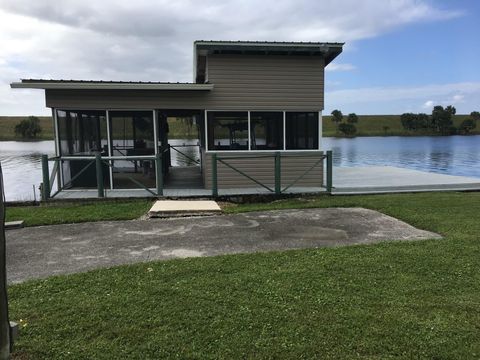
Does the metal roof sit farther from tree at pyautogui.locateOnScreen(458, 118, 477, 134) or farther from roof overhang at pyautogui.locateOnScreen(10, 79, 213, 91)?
tree at pyautogui.locateOnScreen(458, 118, 477, 134)

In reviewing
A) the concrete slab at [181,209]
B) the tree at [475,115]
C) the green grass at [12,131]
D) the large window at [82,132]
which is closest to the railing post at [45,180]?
the large window at [82,132]

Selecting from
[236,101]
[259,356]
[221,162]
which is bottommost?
[259,356]

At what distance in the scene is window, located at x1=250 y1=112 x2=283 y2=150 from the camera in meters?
10.9

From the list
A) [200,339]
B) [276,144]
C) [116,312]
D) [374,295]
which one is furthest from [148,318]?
[276,144]

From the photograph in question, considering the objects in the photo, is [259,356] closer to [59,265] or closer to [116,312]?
[116,312]

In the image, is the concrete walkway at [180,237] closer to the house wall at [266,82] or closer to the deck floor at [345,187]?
the deck floor at [345,187]

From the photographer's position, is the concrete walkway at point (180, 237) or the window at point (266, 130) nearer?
the concrete walkway at point (180, 237)

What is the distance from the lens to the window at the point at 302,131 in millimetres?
11102

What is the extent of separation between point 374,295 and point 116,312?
90.8 inches

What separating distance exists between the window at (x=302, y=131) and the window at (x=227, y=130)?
1.17 metres

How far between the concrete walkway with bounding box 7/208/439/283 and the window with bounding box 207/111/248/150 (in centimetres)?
340

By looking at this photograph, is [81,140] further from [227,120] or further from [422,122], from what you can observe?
[422,122]

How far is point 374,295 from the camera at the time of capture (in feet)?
12.8

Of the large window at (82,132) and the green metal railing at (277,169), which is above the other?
the large window at (82,132)
